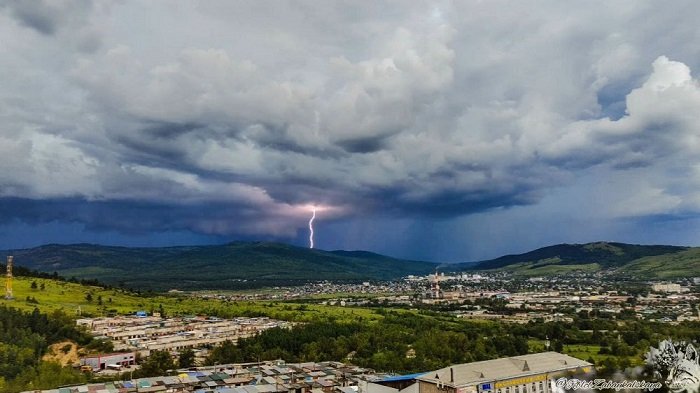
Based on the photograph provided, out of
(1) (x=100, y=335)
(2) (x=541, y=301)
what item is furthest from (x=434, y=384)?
(2) (x=541, y=301)

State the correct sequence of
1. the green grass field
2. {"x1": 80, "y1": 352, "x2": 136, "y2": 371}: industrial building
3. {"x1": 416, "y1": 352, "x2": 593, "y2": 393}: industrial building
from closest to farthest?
1. {"x1": 416, "y1": 352, "x2": 593, "y2": 393}: industrial building
2. {"x1": 80, "y1": 352, "x2": 136, "y2": 371}: industrial building
3. the green grass field

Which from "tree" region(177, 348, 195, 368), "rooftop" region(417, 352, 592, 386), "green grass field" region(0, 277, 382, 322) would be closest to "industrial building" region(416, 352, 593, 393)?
"rooftop" region(417, 352, 592, 386)

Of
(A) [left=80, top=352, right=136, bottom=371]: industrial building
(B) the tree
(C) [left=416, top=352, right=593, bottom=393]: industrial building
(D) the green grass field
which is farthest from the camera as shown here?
(D) the green grass field

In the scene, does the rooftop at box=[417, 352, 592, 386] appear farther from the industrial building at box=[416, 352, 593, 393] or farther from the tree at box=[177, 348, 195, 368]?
the tree at box=[177, 348, 195, 368]

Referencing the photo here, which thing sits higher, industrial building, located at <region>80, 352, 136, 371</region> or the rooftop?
the rooftop

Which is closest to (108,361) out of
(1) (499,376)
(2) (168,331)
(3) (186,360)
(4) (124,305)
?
(3) (186,360)

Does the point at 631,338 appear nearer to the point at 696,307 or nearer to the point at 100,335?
the point at 696,307

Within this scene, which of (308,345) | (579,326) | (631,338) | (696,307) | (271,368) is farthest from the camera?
(696,307)

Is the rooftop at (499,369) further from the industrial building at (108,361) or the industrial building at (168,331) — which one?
the industrial building at (168,331)
